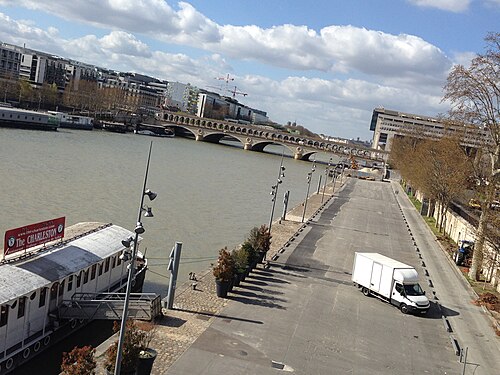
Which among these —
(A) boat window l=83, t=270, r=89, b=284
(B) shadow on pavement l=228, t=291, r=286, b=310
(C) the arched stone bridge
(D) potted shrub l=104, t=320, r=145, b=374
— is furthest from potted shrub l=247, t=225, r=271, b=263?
(C) the arched stone bridge

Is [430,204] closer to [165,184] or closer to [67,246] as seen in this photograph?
[165,184]

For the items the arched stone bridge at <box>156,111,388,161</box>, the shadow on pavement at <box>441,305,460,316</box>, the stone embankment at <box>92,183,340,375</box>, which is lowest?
the stone embankment at <box>92,183,340,375</box>

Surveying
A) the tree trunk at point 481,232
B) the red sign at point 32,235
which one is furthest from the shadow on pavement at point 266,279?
the tree trunk at point 481,232

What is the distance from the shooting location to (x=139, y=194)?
51469 millimetres

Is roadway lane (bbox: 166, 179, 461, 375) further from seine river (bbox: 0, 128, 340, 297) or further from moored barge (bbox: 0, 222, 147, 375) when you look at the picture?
seine river (bbox: 0, 128, 340, 297)

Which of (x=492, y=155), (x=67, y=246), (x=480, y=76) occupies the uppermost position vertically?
(x=480, y=76)

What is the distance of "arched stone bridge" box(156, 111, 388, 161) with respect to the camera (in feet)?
503

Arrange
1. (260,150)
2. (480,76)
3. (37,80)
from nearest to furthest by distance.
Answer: (480,76), (260,150), (37,80)

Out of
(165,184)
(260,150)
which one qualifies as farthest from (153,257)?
(260,150)

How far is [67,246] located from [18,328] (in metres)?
4.61

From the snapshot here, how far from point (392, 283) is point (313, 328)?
18.9ft

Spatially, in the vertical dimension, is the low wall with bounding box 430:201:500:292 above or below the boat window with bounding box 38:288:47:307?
above

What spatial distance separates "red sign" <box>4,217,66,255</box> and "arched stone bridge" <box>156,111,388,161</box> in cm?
12967

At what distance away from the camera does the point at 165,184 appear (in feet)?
202
